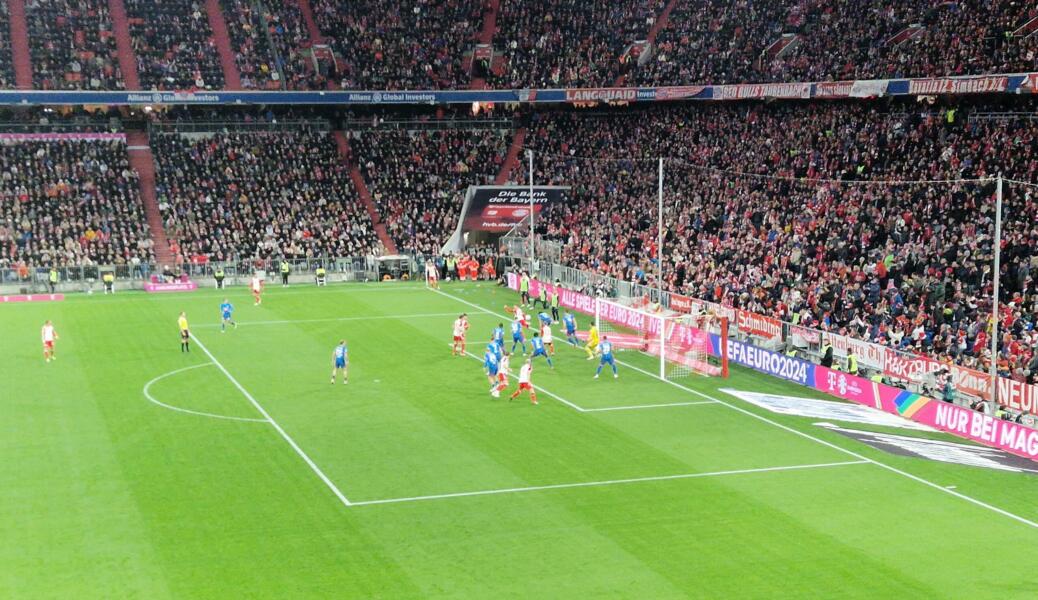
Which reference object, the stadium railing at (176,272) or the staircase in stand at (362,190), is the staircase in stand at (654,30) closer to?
the staircase in stand at (362,190)

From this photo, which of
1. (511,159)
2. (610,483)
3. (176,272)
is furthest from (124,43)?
(610,483)

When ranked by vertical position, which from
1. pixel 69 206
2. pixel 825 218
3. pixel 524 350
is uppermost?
pixel 69 206

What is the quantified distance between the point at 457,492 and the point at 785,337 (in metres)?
17.9

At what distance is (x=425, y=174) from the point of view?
67000 millimetres

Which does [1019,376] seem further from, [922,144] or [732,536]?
[922,144]

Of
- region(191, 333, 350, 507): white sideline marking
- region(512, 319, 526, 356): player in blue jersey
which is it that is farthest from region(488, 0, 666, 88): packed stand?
region(191, 333, 350, 507): white sideline marking

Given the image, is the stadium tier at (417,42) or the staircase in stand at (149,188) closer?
the staircase in stand at (149,188)

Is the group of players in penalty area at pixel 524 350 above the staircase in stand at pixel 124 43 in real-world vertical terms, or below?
below

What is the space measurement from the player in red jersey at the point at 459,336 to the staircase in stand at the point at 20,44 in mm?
35726

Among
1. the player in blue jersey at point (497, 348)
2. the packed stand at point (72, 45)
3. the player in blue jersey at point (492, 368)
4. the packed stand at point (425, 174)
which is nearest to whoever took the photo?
the player in blue jersey at point (492, 368)

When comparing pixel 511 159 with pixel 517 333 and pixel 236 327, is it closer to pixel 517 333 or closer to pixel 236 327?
pixel 236 327

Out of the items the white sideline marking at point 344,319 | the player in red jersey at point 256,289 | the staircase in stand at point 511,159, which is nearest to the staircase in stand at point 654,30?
the staircase in stand at point 511,159

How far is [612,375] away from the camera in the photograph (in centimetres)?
3706

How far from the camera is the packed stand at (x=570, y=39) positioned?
68125 millimetres
